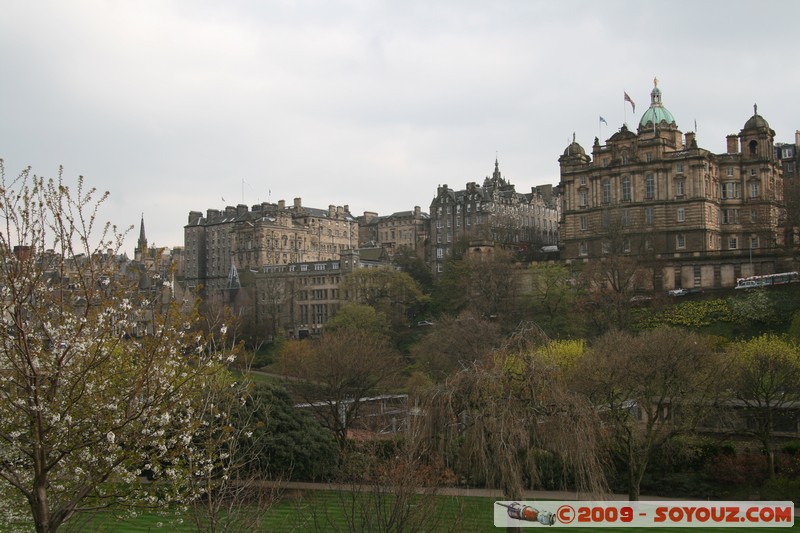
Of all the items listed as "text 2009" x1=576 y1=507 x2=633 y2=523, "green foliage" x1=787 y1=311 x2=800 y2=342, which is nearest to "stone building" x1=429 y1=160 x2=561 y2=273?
"green foliage" x1=787 y1=311 x2=800 y2=342

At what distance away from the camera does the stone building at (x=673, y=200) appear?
69875mm

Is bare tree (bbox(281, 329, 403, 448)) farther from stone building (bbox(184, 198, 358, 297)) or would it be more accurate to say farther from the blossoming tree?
stone building (bbox(184, 198, 358, 297))

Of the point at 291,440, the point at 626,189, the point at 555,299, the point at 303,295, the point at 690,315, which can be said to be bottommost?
the point at 291,440

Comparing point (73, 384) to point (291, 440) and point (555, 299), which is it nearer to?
point (291, 440)

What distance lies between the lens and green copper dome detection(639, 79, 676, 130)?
7594 centimetres

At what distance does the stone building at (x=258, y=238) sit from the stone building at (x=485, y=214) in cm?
1747

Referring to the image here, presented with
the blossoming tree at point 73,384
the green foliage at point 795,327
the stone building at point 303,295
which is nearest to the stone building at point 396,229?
the stone building at point 303,295

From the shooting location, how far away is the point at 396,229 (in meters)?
136

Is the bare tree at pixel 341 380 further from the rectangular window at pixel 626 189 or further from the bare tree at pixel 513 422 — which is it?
the rectangular window at pixel 626 189

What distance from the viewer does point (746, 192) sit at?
74375mm

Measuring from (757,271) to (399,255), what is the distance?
1766 inches

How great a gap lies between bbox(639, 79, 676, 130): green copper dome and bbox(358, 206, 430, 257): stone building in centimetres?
5299

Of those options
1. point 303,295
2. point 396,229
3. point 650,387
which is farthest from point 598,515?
point 396,229

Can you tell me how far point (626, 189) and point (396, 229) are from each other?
2495 inches
